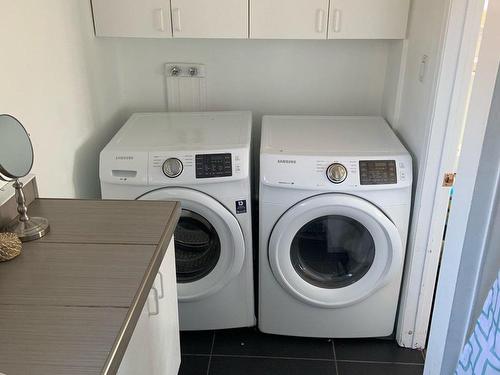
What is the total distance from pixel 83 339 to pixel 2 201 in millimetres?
572

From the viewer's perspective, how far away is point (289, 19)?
2.16 metres

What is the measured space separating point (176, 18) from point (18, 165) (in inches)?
45.9

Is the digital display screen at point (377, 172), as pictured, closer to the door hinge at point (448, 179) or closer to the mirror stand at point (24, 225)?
the door hinge at point (448, 179)

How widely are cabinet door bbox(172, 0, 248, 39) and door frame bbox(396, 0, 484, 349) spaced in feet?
2.75

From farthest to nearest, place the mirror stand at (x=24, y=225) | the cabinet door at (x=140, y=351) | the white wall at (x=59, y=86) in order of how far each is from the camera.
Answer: the white wall at (x=59, y=86)
the mirror stand at (x=24, y=225)
the cabinet door at (x=140, y=351)

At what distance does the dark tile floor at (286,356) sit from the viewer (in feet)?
7.00

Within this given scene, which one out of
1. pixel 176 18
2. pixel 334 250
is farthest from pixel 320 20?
pixel 334 250

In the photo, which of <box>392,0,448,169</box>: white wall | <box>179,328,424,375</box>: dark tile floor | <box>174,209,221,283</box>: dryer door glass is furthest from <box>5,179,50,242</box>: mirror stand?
<box>392,0,448,169</box>: white wall

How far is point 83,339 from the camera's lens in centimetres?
96

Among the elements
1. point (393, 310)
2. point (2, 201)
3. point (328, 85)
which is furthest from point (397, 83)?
point (2, 201)

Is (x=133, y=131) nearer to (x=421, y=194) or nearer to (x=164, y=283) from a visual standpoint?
(x=164, y=283)

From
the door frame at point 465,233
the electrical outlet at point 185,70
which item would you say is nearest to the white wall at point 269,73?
the electrical outlet at point 185,70

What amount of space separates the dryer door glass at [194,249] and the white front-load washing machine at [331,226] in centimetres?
21

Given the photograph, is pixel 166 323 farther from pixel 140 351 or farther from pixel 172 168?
pixel 172 168
